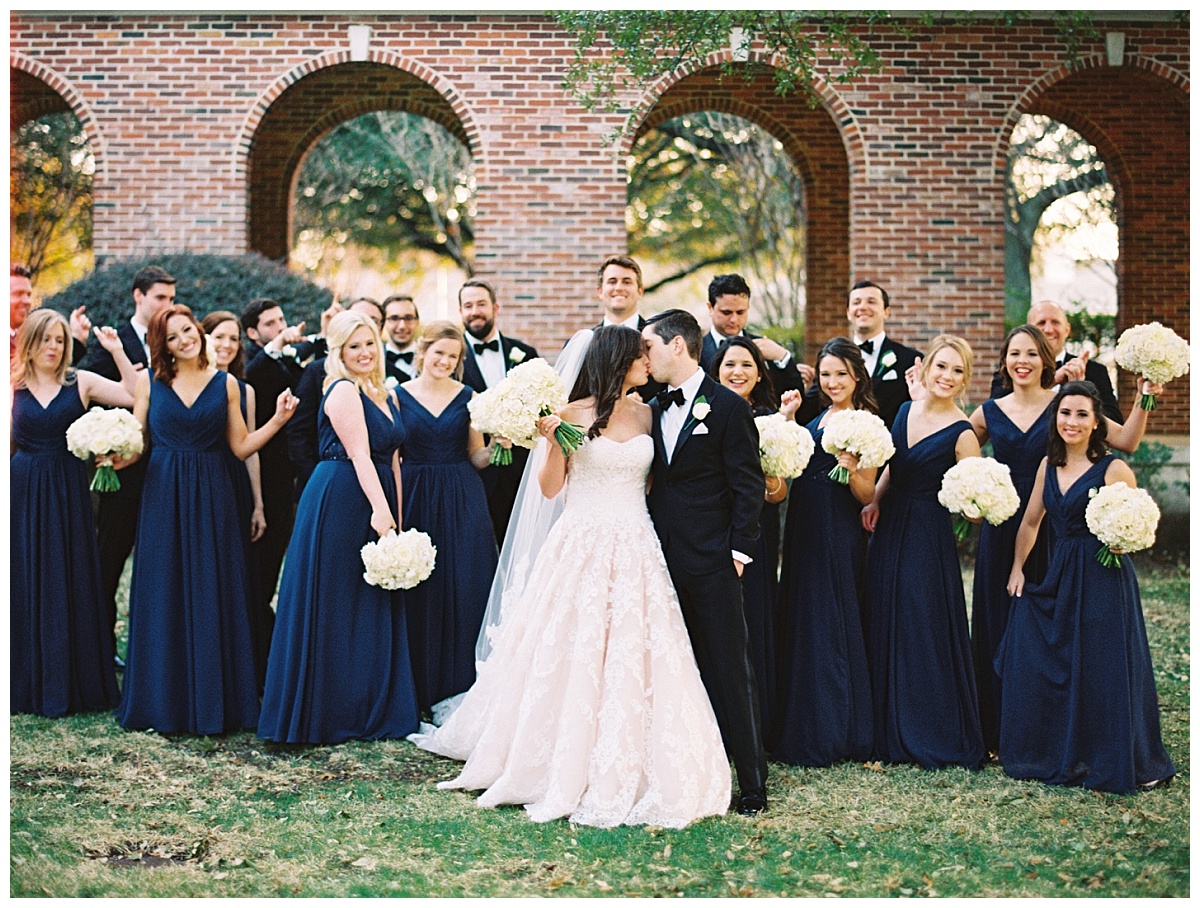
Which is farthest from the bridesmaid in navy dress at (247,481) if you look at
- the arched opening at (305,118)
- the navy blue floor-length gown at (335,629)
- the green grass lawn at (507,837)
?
the arched opening at (305,118)

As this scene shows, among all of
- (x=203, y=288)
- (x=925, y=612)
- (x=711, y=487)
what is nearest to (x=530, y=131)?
(x=203, y=288)

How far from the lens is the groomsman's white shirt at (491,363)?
7.66 metres

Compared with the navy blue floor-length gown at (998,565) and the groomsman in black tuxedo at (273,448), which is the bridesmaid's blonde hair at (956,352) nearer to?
the navy blue floor-length gown at (998,565)

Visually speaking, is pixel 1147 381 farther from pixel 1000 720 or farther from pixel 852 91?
pixel 852 91

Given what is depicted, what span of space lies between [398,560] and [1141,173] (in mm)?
12774

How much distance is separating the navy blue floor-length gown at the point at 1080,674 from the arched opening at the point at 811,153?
975 cm

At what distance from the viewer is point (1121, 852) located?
4.71 m

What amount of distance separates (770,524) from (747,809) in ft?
5.12

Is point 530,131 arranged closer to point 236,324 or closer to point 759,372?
point 236,324

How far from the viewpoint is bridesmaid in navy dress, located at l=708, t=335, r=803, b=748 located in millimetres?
5863

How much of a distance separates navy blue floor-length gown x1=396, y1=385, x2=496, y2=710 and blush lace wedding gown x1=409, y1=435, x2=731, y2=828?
4.92ft

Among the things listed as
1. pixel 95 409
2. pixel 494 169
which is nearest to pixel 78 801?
pixel 95 409

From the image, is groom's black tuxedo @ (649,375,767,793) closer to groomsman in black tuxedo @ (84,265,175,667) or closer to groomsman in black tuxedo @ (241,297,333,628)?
groomsman in black tuxedo @ (241,297,333,628)

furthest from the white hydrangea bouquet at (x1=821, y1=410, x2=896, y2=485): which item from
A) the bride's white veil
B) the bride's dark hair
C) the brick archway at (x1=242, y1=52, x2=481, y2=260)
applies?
the brick archway at (x1=242, y1=52, x2=481, y2=260)
